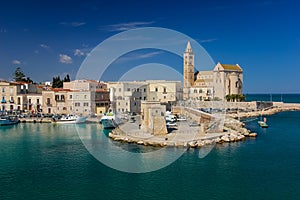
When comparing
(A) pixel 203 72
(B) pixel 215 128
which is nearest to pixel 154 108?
(B) pixel 215 128

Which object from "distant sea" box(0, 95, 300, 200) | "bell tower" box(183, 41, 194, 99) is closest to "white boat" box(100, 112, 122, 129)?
"distant sea" box(0, 95, 300, 200)

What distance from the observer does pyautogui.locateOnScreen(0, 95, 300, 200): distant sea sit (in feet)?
30.6

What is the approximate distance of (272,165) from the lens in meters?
12.5

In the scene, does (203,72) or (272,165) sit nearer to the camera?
(272,165)

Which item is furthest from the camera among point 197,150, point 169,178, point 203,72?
point 203,72

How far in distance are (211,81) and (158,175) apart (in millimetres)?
35419

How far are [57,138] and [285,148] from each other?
1344 centimetres

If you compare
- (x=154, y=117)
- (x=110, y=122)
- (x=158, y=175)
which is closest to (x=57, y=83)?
(x=110, y=122)

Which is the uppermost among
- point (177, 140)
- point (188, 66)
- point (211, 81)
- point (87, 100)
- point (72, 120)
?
point (188, 66)

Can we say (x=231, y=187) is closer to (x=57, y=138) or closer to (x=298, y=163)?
(x=298, y=163)

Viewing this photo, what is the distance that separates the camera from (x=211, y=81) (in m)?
44.8

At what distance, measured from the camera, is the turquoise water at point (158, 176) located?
934 cm

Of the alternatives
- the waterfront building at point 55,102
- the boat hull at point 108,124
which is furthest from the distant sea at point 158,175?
the waterfront building at point 55,102

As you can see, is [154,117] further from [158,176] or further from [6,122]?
[6,122]
